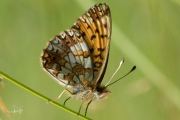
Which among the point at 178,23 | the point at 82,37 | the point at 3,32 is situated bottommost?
the point at 178,23

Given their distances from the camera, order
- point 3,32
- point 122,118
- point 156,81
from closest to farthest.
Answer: point 156,81 → point 122,118 → point 3,32

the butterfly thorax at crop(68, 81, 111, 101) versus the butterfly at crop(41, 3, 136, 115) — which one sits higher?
the butterfly at crop(41, 3, 136, 115)

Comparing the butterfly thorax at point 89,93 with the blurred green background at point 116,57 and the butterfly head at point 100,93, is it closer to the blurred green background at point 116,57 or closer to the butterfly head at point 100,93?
the butterfly head at point 100,93

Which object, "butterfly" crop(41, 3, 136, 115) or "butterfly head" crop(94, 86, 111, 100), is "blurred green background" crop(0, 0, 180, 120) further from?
"butterfly head" crop(94, 86, 111, 100)

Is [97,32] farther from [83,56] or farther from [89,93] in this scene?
[89,93]

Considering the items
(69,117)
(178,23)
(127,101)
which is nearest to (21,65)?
(69,117)

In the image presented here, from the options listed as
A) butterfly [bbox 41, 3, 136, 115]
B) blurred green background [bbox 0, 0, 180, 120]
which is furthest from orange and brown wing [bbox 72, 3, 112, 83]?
blurred green background [bbox 0, 0, 180, 120]

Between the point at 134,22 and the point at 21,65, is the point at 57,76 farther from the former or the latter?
the point at 134,22
